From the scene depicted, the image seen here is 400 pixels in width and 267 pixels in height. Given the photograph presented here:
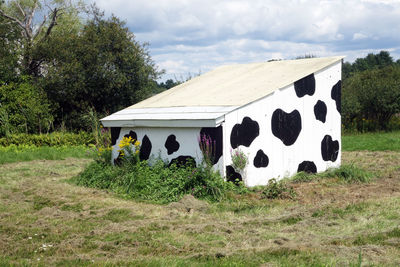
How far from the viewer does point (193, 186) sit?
289 inches

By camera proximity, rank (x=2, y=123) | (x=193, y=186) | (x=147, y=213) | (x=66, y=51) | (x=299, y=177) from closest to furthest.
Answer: (x=147, y=213), (x=193, y=186), (x=299, y=177), (x=2, y=123), (x=66, y=51)

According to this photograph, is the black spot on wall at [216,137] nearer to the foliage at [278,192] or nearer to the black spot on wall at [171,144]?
the black spot on wall at [171,144]

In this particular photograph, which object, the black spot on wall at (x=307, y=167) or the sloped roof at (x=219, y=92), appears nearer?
the sloped roof at (x=219, y=92)

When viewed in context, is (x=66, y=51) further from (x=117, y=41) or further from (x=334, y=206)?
(x=334, y=206)

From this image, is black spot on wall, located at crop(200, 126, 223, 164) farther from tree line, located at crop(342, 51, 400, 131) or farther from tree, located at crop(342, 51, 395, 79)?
tree, located at crop(342, 51, 395, 79)

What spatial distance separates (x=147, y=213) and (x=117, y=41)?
14234 mm

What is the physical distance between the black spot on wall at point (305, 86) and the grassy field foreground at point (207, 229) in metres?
1.91

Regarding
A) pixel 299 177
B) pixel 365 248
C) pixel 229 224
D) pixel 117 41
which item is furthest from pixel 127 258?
pixel 117 41

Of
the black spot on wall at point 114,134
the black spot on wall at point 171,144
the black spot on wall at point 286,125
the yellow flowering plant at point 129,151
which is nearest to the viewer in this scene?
the black spot on wall at point 171,144

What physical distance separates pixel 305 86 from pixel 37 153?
28.9 ft

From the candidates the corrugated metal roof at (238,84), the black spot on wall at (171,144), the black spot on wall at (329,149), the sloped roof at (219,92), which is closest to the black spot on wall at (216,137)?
the sloped roof at (219,92)

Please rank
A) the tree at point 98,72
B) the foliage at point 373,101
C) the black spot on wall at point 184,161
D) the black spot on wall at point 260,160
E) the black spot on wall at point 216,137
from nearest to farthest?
the black spot on wall at point 216,137
the black spot on wall at point 184,161
the black spot on wall at point 260,160
the tree at point 98,72
the foliage at point 373,101

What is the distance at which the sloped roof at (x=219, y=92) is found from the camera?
8047 mm

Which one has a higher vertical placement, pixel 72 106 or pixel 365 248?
pixel 72 106
